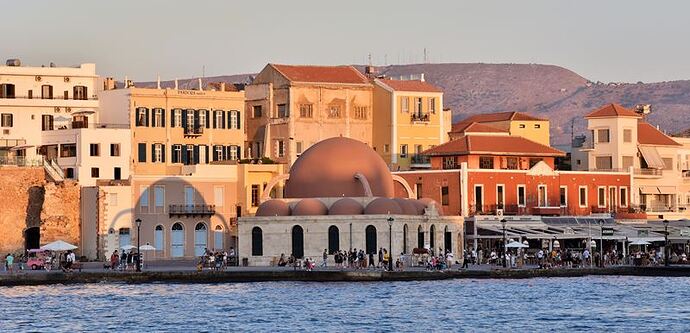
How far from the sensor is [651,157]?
118 meters

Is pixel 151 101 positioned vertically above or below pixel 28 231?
above

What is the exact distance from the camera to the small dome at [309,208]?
94188 millimetres

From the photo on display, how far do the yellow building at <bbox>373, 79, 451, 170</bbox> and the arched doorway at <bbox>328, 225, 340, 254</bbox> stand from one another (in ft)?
67.7

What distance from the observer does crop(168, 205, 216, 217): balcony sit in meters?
103

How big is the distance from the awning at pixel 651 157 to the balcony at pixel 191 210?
94.1 feet

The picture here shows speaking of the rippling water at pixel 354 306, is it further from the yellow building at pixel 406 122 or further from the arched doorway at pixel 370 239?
the yellow building at pixel 406 122

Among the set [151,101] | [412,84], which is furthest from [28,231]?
[412,84]

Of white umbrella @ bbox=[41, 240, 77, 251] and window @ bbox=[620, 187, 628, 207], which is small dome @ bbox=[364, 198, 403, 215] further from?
window @ bbox=[620, 187, 628, 207]

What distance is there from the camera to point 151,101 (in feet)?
350

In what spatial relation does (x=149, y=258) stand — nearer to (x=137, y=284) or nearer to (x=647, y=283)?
(x=137, y=284)

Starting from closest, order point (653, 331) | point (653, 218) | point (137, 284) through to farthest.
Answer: point (653, 331) < point (137, 284) < point (653, 218)

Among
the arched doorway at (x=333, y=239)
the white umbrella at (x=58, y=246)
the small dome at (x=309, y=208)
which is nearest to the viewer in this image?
the white umbrella at (x=58, y=246)

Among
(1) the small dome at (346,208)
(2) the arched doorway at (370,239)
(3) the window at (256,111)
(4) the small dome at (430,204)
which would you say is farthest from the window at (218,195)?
(2) the arched doorway at (370,239)

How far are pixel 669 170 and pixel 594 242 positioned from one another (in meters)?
13.6
